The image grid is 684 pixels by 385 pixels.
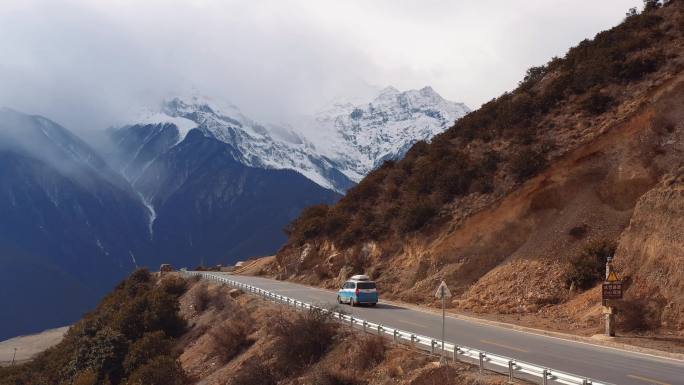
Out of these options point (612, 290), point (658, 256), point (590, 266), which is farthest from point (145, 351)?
point (658, 256)

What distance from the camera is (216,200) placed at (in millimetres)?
155000

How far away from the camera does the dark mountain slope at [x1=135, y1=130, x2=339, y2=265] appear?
13950 centimetres

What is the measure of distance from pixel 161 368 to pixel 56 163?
475ft

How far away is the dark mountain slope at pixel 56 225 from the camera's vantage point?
10581cm

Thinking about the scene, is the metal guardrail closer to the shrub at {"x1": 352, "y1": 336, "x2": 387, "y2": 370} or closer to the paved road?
the shrub at {"x1": 352, "y1": 336, "x2": 387, "y2": 370}

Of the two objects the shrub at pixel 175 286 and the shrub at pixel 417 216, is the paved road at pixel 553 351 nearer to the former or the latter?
the shrub at pixel 417 216

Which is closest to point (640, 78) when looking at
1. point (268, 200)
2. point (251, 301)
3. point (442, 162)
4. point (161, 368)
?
point (442, 162)

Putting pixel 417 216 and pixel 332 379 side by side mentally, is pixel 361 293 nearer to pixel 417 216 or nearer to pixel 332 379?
pixel 417 216

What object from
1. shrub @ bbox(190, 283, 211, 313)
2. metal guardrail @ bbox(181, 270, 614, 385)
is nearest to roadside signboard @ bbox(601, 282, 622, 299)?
metal guardrail @ bbox(181, 270, 614, 385)

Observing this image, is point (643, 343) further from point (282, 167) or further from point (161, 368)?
point (282, 167)

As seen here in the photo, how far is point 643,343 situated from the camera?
17.1 m

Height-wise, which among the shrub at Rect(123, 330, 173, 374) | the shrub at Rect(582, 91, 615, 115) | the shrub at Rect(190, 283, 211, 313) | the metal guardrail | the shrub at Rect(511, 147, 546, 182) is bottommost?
the shrub at Rect(123, 330, 173, 374)

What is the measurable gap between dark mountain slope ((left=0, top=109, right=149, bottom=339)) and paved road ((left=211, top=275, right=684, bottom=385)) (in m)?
92.9

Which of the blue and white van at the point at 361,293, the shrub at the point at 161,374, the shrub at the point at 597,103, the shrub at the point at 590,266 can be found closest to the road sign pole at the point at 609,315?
the shrub at the point at 590,266
